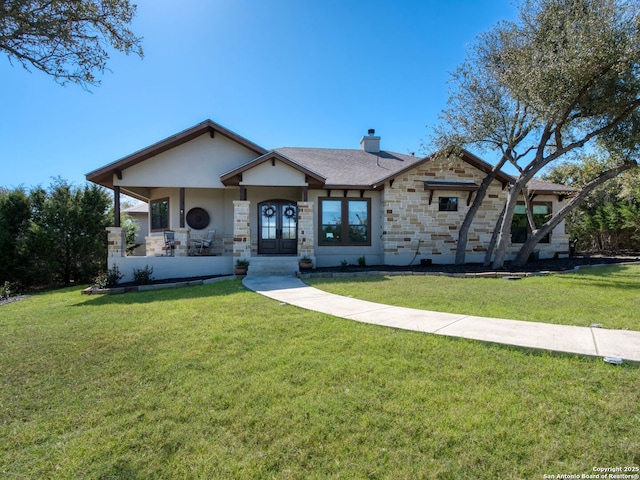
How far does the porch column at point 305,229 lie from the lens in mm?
11531

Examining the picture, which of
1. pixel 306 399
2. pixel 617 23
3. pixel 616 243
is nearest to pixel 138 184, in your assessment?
pixel 306 399

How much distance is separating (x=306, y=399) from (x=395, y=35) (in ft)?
42.8

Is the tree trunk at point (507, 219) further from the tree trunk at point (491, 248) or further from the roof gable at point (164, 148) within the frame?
the roof gable at point (164, 148)

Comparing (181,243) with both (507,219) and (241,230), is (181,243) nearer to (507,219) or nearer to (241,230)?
(241,230)

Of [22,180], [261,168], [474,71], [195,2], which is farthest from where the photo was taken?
[22,180]

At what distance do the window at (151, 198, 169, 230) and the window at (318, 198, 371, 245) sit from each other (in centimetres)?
650

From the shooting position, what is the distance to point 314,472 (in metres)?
2.11

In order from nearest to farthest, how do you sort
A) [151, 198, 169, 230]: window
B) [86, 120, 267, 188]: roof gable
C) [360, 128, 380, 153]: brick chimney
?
[86, 120, 267, 188]: roof gable
[151, 198, 169, 230]: window
[360, 128, 380, 153]: brick chimney

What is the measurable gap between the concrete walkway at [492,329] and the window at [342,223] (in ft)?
21.4

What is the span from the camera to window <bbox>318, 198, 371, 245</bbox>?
13.2 meters

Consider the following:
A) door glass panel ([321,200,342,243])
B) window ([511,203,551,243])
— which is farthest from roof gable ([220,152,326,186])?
window ([511,203,551,243])

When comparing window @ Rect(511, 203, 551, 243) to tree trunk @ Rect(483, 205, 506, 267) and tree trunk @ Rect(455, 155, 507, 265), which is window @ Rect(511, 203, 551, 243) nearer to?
tree trunk @ Rect(483, 205, 506, 267)

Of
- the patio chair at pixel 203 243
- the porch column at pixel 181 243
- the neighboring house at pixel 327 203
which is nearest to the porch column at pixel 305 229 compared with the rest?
the neighboring house at pixel 327 203

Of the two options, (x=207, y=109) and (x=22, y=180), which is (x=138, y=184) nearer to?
(x=207, y=109)
